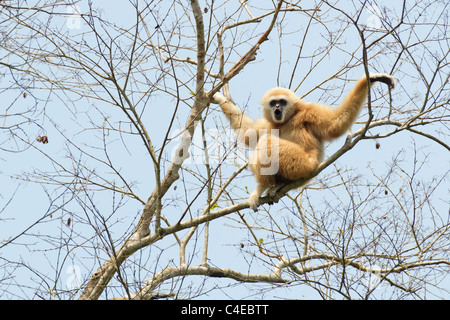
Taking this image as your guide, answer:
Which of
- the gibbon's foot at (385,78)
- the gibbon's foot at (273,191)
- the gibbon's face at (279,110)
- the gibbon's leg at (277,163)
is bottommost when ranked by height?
the gibbon's foot at (273,191)

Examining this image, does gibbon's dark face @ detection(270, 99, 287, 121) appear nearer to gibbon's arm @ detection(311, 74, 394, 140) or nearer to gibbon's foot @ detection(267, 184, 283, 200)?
gibbon's arm @ detection(311, 74, 394, 140)

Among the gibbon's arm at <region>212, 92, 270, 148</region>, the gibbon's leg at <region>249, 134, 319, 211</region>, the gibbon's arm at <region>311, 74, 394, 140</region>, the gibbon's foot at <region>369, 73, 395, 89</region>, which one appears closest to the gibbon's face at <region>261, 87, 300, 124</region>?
the gibbon's arm at <region>212, 92, 270, 148</region>

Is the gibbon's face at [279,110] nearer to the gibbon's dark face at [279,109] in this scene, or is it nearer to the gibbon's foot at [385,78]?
the gibbon's dark face at [279,109]

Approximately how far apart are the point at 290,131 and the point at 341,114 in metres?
0.87

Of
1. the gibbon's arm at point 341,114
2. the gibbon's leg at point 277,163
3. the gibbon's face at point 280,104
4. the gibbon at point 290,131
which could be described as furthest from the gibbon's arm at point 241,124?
Result: the gibbon's arm at point 341,114

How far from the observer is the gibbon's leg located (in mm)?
6953

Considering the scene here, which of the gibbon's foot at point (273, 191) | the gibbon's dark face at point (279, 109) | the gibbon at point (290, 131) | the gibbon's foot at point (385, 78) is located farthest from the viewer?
the gibbon's dark face at point (279, 109)

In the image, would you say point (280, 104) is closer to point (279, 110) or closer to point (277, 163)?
point (279, 110)

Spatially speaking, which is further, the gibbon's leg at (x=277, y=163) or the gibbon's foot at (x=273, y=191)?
the gibbon's foot at (x=273, y=191)

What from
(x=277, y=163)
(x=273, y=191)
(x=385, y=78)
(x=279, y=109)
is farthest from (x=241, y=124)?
(x=385, y=78)

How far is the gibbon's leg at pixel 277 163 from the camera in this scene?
6.95m
